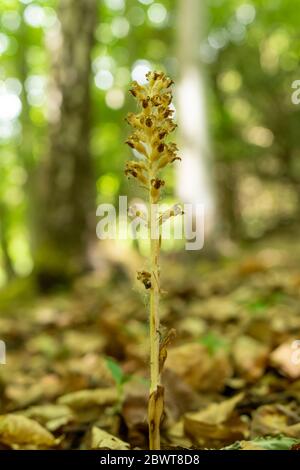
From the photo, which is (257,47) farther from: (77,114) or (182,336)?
(182,336)

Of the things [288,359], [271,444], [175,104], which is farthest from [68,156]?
[271,444]

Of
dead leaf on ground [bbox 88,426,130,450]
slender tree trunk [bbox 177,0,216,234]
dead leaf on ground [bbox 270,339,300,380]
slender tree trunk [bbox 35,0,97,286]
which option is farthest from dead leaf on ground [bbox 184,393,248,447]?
slender tree trunk [bbox 177,0,216,234]

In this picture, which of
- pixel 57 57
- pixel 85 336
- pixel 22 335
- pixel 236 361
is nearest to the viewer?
pixel 236 361

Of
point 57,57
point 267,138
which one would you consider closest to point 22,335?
point 57,57

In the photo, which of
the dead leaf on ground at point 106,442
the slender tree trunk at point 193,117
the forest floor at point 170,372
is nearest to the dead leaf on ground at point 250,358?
the forest floor at point 170,372

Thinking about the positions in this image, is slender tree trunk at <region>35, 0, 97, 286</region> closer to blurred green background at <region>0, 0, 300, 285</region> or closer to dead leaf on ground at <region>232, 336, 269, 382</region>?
blurred green background at <region>0, 0, 300, 285</region>

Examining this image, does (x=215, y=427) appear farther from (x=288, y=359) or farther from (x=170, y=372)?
(x=288, y=359)
